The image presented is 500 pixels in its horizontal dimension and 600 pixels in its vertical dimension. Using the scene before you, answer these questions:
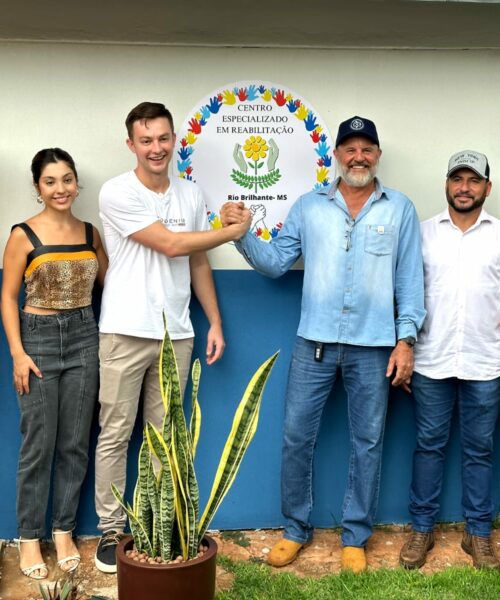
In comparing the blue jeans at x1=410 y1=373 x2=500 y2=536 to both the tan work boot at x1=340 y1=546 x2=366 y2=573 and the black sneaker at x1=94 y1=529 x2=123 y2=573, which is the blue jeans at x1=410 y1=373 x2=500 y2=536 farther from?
the black sneaker at x1=94 y1=529 x2=123 y2=573

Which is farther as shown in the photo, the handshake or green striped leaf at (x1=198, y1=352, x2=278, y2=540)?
the handshake

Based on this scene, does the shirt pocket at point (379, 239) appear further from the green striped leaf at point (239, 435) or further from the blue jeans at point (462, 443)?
the green striped leaf at point (239, 435)

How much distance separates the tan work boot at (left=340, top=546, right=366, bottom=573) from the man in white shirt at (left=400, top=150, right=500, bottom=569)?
0.24 metres

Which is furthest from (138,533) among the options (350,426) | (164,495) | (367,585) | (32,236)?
(32,236)

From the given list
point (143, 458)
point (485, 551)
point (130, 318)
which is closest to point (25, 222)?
point (130, 318)

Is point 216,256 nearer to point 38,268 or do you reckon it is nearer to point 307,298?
point 307,298

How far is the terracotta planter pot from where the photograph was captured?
3314mm

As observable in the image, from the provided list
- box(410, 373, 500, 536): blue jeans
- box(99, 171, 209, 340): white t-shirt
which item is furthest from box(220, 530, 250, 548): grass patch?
box(99, 171, 209, 340): white t-shirt

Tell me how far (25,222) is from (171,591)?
192cm

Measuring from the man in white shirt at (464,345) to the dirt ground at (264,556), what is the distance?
0.13m

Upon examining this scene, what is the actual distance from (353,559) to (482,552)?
694mm

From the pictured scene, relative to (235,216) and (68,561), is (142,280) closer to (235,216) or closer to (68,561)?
(235,216)

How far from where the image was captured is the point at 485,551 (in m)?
4.40

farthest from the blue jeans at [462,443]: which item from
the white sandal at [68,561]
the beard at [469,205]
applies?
the white sandal at [68,561]
